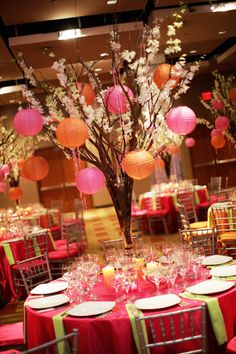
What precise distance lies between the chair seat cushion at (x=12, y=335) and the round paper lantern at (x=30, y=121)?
1.61 meters

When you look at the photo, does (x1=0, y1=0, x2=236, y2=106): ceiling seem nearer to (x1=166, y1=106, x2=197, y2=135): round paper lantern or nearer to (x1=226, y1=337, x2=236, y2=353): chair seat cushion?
(x1=166, y1=106, x2=197, y2=135): round paper lantern

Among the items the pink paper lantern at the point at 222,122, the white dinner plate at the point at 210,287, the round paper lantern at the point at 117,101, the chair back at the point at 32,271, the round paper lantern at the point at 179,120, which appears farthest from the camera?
the pink paper lantern at the point at 222,122

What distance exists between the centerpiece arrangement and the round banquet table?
97cm

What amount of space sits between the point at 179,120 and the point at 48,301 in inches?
69.8

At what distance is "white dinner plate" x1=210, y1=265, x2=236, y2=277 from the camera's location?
10.8 ft

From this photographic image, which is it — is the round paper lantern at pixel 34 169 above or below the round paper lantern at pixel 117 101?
below

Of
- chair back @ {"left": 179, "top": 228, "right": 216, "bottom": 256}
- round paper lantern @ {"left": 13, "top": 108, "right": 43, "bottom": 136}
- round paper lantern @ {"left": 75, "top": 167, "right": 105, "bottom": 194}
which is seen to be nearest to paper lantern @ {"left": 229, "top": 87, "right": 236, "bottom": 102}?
chair back @ {"left": 179, "top": 228, "right": 216, "bottom": 256}

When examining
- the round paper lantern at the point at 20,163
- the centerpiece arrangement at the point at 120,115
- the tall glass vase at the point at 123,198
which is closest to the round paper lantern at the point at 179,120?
the centerpiece arrangement at the point at 120,115

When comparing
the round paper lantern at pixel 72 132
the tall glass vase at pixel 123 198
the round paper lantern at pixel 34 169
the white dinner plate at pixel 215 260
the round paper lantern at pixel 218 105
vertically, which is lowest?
the white dinner plate at pixel 215 260

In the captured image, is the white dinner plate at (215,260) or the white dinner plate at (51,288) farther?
the white dinner plate at (215,260)

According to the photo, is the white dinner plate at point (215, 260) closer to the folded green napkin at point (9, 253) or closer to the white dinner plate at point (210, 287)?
the white dinner plate at point (210, 287)

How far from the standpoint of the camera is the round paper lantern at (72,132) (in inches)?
134

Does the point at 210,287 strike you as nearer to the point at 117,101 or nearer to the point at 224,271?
the point at 224,271

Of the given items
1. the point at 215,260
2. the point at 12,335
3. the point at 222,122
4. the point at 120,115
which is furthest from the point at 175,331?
the point at 222,122
